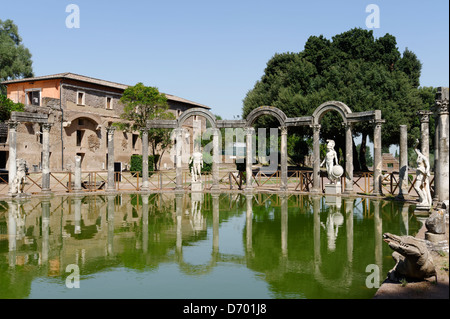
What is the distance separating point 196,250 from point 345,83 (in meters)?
24.8

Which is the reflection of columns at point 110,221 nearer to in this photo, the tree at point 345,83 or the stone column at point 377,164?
the stone column at point 377,164

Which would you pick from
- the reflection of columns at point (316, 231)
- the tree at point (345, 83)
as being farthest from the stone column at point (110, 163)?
the tree at point (345, 83)

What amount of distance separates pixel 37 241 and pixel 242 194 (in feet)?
40.0

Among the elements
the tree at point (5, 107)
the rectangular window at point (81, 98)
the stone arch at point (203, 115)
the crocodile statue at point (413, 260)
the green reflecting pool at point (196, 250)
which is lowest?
the green reflecting pool at point (196, 250)

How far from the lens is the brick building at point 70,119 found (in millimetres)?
32688

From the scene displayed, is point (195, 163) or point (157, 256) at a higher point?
point (195, 163)

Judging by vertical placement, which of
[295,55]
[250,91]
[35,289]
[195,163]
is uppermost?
[295,55]

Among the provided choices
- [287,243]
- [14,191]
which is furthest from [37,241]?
[14,191]

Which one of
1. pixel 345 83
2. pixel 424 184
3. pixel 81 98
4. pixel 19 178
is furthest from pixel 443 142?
pixel 81 98

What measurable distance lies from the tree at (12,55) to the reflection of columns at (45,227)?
3133 cm

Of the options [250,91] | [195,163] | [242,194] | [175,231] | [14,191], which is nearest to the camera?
[175,231]

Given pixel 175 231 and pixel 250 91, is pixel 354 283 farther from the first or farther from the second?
pixel 250 91

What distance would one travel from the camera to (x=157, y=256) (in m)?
7.79
